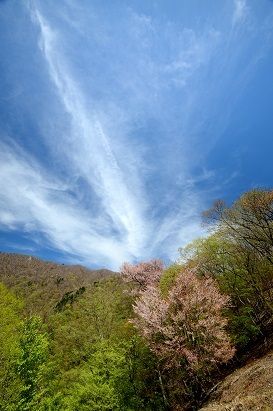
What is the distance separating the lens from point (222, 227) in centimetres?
2033

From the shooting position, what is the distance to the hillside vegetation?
512 inches

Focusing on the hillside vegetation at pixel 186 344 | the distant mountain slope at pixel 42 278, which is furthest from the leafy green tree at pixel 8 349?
the distant mountain slope at pixel 42 278

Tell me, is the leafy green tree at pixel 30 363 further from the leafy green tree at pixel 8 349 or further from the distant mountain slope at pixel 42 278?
the distant mountain slope at pixel 42 278

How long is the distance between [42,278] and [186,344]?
127 m

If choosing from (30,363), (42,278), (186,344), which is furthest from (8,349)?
(42,278)

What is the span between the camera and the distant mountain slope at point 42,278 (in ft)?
318

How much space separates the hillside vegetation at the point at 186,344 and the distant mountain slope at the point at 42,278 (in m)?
64.9

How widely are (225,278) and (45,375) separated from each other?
2323 cm

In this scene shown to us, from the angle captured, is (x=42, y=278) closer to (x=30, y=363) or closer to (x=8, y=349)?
(x=8, y=349)

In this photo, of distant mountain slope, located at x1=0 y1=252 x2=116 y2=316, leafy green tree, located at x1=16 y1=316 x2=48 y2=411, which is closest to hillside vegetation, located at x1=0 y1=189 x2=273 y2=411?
leafy green tree, located at x1=16 y1=316 x2=48 y2=411

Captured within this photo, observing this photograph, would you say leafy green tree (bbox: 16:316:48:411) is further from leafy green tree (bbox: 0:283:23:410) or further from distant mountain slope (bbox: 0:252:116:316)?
distant mountain slope (bbox: 0:252:116:316)

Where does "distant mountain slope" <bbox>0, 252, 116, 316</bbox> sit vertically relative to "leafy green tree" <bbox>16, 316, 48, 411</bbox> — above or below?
above

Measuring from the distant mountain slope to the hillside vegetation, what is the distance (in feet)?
213

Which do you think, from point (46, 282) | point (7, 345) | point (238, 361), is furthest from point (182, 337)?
point (46, 282)
